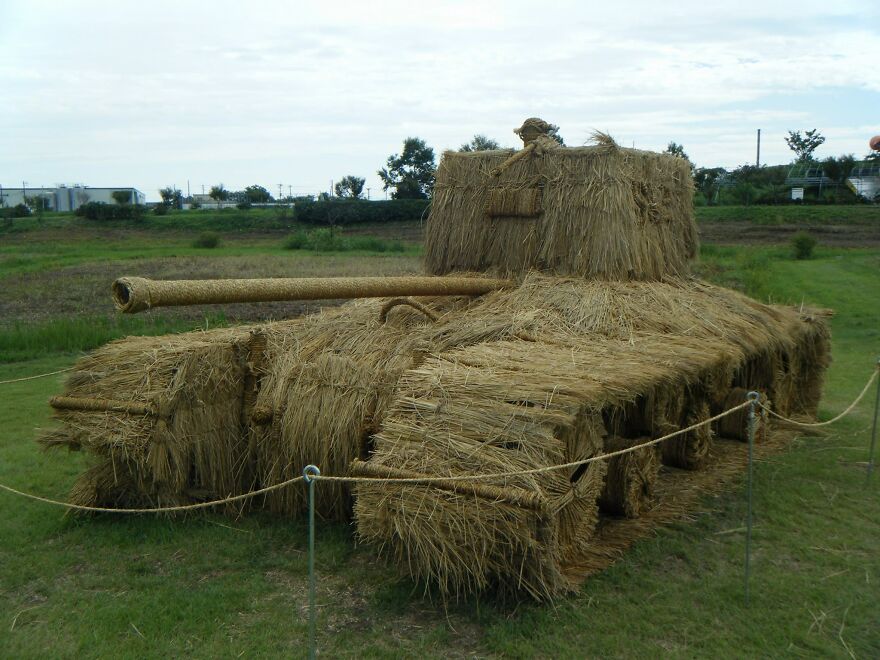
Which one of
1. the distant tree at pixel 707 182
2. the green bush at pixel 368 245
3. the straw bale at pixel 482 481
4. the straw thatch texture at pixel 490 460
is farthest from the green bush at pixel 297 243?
the straw bale at pixel 482 481

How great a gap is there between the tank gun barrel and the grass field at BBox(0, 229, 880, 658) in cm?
183

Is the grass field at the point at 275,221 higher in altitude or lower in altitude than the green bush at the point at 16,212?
lower

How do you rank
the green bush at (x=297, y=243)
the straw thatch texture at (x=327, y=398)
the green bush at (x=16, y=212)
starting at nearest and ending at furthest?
the straw thatch texture at (x=327, y=398)
the green bush at (x=297, y=243)
the green bush at (x=16, y=212)

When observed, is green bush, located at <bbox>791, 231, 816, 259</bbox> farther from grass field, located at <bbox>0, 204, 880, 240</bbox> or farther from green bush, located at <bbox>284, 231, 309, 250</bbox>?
green bush, located at <bbox>284, 231, 309, 250</bbox>

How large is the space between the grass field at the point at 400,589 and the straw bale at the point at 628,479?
0.32 metres

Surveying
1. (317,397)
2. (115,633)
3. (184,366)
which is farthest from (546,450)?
(184,366)

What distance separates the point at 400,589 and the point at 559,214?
3880mm

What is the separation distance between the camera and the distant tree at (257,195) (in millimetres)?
58281

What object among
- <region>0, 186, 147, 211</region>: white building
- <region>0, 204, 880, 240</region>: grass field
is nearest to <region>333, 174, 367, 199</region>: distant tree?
<region>0, 204, 880, 240</region>: grass field

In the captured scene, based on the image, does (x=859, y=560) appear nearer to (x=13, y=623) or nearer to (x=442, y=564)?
(x=442, y=564)

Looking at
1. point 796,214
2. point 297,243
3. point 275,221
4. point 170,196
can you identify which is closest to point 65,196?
point 170,196

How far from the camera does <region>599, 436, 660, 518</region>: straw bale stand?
6.20 m

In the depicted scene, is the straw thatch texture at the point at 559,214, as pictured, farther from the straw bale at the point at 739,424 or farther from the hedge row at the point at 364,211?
the hedge row at the point at 364,211

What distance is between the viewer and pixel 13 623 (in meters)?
4.93
